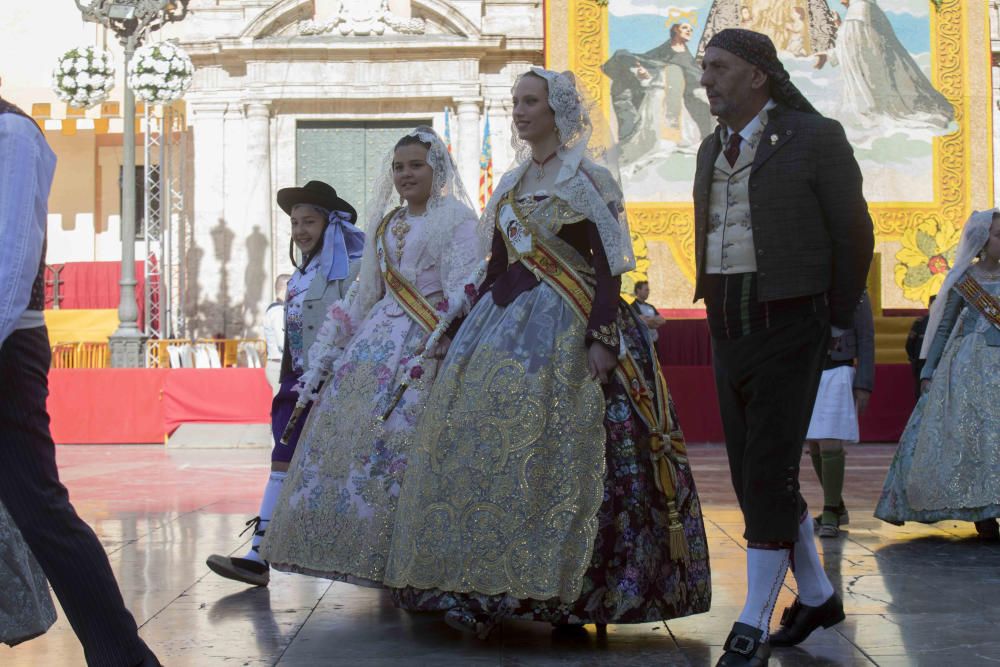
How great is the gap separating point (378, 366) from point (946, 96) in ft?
50.7

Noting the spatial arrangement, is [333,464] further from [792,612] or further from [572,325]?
[792,612]

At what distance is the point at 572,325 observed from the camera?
4012 millimetres

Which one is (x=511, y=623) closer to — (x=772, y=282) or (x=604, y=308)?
(x=604, y=308)

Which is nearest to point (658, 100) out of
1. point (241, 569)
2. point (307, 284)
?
point (307, 284)

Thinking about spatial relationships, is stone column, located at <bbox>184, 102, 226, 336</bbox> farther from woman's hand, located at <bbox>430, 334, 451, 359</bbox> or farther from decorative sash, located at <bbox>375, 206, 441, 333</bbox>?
woman's hand, located at <bbox>430, 334, 451, 359</bbox>

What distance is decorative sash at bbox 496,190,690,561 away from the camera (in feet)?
12.9

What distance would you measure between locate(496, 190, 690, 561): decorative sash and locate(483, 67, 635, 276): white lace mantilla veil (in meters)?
0.14

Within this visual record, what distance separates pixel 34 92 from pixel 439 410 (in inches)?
750

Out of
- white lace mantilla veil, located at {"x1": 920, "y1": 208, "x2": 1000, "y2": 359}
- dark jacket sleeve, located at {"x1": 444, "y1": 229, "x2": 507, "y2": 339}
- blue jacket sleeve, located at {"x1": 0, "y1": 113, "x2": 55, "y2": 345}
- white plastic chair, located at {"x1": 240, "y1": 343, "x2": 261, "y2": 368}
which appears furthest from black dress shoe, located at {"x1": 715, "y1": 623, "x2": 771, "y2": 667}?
white plastic chair, located at {"x1": 240, "y1": 343, "x2": 261, "y2": 368}

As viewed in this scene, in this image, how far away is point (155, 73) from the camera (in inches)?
558

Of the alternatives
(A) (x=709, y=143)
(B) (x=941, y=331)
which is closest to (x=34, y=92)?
(B) (x=941, y=331)

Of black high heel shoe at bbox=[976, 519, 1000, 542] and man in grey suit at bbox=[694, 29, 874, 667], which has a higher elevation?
man in grey suit at bbox=[694, 29, 874, 667]

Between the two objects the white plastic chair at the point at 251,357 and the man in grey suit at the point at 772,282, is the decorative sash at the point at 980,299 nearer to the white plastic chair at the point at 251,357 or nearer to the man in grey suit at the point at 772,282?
the man in grey suit at the point at 772,282

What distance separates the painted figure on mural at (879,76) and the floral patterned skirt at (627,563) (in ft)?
50.1
